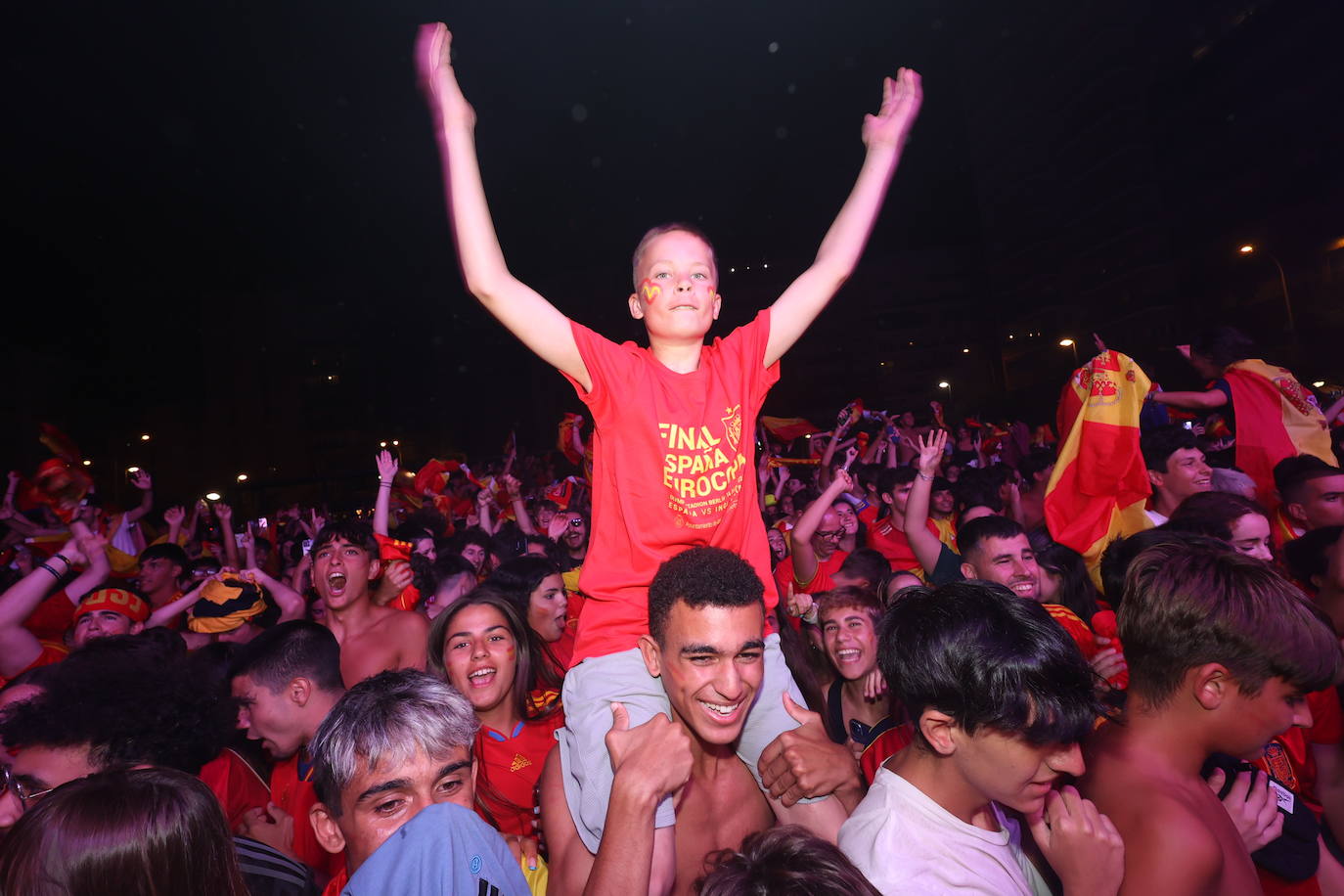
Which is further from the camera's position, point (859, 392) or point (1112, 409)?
point (859, 392)

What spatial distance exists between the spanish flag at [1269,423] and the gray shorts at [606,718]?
500 centimetres

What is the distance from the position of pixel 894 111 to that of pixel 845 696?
115 inches

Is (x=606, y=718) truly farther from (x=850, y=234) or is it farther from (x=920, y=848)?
(x=850, y=234)

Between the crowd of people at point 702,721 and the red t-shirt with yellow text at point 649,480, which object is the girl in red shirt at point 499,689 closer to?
the crowd of people at point 702,721

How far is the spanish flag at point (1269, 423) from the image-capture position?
5.45m

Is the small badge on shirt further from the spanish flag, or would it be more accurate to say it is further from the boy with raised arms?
the spanish flag

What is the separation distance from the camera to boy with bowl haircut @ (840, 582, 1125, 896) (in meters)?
1.82

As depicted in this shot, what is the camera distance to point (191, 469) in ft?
83.2

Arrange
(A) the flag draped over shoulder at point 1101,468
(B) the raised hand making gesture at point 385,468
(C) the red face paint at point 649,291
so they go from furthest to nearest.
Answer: (B) the raised hand making gesture at point 385,468
(A) the flag draped over shoulder at point 1101,468
(C) the red face paint at point 649,291

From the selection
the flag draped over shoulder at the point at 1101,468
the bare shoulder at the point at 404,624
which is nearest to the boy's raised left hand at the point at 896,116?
the flag draped over shoulder at the point at 1101,468

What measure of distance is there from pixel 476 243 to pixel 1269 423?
614cm

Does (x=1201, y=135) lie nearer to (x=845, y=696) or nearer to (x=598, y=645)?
(x=845, y=696)

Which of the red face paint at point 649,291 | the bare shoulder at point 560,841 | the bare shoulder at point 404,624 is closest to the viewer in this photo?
the bare shoulder at point 560,841

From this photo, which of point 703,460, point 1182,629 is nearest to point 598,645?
point 703,460
